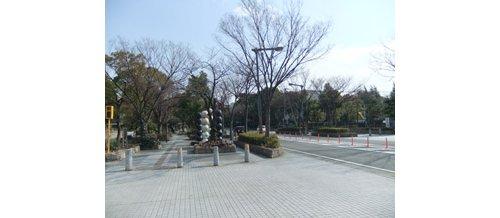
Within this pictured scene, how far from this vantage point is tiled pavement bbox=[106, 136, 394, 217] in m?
4.09

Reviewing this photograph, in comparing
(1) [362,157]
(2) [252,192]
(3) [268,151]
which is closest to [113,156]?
(3) [268,151]

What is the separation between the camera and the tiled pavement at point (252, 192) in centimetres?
409

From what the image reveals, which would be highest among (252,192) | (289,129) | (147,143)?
(252,192)

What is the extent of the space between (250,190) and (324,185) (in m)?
1.15

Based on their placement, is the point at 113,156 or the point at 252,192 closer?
the point at 252,192

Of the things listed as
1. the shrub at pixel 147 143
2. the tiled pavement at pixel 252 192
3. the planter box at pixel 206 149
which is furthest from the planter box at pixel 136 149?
the tiled pavement at pixel 252 192

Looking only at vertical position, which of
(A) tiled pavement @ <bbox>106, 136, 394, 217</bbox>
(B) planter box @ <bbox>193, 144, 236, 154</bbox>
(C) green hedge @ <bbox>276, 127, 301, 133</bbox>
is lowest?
(C) green hedge @ <bbox>276, 127, 301, 133</bbox>

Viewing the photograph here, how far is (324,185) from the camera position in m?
5.66

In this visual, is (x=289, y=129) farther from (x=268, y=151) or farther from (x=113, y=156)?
(x=113, y=156)

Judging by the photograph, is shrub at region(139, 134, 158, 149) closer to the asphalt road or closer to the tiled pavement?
the asphalt road

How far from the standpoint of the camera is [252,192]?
5.23 m

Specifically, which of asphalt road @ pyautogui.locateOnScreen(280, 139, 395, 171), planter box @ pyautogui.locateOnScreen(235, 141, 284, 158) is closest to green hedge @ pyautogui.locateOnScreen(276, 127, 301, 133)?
asphalt road @ pyautogui.locateOnScreen(280, 139, 395, 171)
